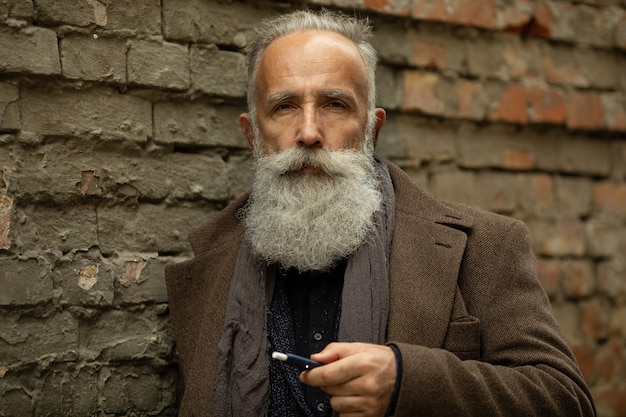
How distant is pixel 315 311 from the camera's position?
2.22 metres

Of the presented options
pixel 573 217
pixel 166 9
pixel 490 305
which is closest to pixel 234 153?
pixel 166 9

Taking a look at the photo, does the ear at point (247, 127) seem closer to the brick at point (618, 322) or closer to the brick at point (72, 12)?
the brick at point (72, 12)

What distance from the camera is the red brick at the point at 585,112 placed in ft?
10.4

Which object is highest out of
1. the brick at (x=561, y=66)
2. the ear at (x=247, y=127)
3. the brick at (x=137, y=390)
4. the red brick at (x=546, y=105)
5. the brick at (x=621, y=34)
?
the brick at (x=621, y=34)

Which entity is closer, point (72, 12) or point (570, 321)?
point (72, 12)

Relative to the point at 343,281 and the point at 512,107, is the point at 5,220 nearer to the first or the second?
the point at 343,281

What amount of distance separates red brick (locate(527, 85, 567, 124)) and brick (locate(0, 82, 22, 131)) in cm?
200

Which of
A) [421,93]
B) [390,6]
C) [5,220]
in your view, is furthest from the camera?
[421,93]

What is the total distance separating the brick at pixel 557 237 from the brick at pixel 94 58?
1780 mm

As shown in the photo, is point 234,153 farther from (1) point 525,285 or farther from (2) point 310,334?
(1) point 525,285

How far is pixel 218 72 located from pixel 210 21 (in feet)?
0.58

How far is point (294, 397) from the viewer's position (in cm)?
210

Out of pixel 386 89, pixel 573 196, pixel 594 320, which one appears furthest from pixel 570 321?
pixel 386 89

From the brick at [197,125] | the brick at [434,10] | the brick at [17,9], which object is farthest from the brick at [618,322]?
the brick at [17,9]
